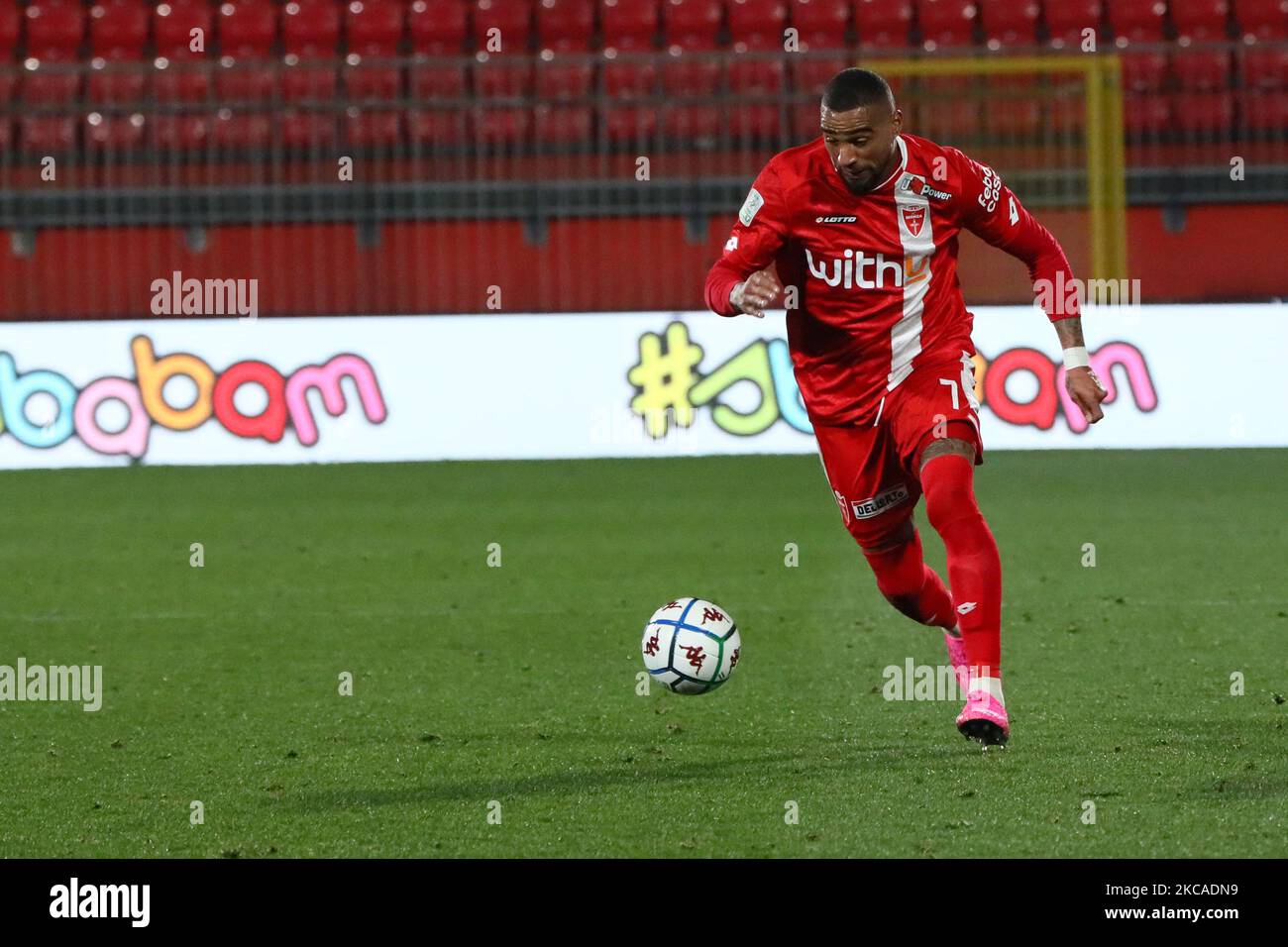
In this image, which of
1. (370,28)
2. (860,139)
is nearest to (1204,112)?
(370,28)

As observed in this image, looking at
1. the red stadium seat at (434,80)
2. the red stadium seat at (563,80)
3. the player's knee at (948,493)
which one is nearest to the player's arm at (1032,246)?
the player's knee at (948,493)

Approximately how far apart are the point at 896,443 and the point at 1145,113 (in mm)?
11793

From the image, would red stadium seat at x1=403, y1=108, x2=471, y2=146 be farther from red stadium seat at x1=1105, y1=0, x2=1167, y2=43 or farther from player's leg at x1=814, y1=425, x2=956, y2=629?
player's leg at x1=814, y1=425, x2=956, y2=629

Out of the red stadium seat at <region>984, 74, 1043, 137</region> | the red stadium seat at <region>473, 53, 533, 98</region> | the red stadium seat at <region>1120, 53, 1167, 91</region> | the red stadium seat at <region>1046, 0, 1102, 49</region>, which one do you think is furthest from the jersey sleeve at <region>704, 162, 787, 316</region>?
the red stadium seat at <region>1046, 0, 1102, 49</region>

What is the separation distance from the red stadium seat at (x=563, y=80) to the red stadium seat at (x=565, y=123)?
113 millimetres

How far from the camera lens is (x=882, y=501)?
5828mm

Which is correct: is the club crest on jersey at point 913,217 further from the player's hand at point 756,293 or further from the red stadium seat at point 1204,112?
the red stadium seat at point 1204,112

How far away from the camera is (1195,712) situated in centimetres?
589

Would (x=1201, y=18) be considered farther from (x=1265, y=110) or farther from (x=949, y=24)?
(x=949, y=24)

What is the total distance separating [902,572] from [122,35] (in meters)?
14.8

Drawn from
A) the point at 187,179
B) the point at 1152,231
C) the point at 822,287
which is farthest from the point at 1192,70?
the point at 822,287

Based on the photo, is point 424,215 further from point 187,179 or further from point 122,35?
point 122,35

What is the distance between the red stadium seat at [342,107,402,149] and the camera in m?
16.2

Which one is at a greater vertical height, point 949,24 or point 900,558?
point 949,24
